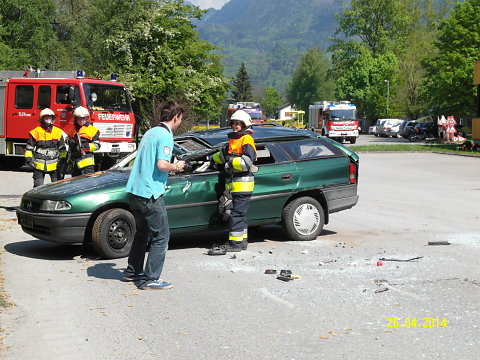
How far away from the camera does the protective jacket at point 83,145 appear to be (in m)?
11.2

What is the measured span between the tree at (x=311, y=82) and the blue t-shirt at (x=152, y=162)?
457 ft

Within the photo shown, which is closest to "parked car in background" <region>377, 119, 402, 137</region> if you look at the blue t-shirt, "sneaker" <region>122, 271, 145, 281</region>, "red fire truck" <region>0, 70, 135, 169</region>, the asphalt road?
"red fire truck" <region>0, 70, 135, 169</region>

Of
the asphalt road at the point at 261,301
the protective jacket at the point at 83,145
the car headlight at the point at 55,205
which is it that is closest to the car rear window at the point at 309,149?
the asphalt road at the point at 261,301

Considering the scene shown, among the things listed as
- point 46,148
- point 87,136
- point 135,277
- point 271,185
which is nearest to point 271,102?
point 46,148

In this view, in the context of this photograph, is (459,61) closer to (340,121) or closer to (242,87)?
(340,121)

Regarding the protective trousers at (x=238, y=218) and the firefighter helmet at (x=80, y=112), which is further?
the firefighter helmet at (x=80, y=112)

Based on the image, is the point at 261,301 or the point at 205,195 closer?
the point at 261,301

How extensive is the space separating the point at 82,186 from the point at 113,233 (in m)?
0.70

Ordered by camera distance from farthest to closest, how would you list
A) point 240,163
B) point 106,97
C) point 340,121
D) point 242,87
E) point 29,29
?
1. point 242,87
2. point 29,29
3. point 340,121
4. point 106,97
5. point 240,163

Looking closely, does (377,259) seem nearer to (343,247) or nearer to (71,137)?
(343,247)

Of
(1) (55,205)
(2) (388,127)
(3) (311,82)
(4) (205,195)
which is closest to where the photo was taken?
(1) (55,205)

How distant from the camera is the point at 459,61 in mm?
47469

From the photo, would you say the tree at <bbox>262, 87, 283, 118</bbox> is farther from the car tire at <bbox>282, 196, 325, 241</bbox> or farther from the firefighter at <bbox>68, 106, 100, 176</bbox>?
the car tire at <bbox>282, 196, 325, 241</bbox>

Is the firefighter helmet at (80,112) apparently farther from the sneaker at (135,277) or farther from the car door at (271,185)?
the sneaker at (135,277)
